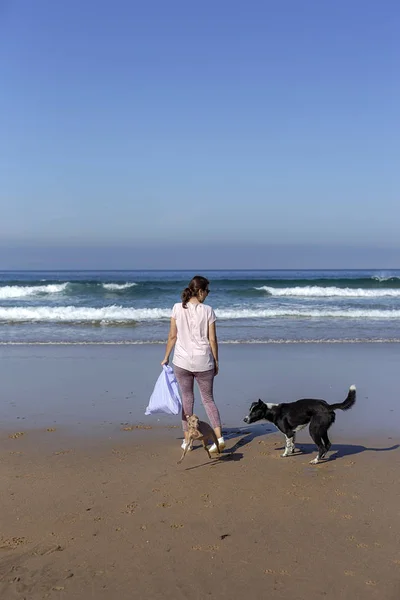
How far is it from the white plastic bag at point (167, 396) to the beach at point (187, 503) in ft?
1.26

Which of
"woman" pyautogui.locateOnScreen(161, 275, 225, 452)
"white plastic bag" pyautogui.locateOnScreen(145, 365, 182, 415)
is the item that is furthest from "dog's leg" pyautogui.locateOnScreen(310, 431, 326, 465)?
"white plastic bag" pyautogui.locateOnScreen(145, 365, 182, 415)

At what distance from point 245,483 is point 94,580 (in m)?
1.88

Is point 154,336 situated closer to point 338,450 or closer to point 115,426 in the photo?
point 115,426

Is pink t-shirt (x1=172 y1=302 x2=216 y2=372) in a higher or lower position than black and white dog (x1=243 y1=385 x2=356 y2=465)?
higher

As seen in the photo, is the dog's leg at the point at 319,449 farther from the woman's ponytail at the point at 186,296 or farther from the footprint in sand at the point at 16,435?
the footprint in sand at the point at 16,435

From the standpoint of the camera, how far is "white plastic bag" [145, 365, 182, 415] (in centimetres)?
607

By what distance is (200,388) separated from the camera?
584cm

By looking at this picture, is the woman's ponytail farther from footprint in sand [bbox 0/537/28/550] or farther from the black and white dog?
footprint in sand [bbox 0/537/28/550]

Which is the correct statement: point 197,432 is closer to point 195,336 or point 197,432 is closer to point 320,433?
point 195,336

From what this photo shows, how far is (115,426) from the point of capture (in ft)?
22.0

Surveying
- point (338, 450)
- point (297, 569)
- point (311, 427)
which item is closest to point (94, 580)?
point (297, 569)

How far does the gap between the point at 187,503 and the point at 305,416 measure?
1.77 metres

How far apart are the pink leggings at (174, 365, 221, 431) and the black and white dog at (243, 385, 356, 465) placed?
40cm

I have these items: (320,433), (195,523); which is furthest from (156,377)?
(195,523)
